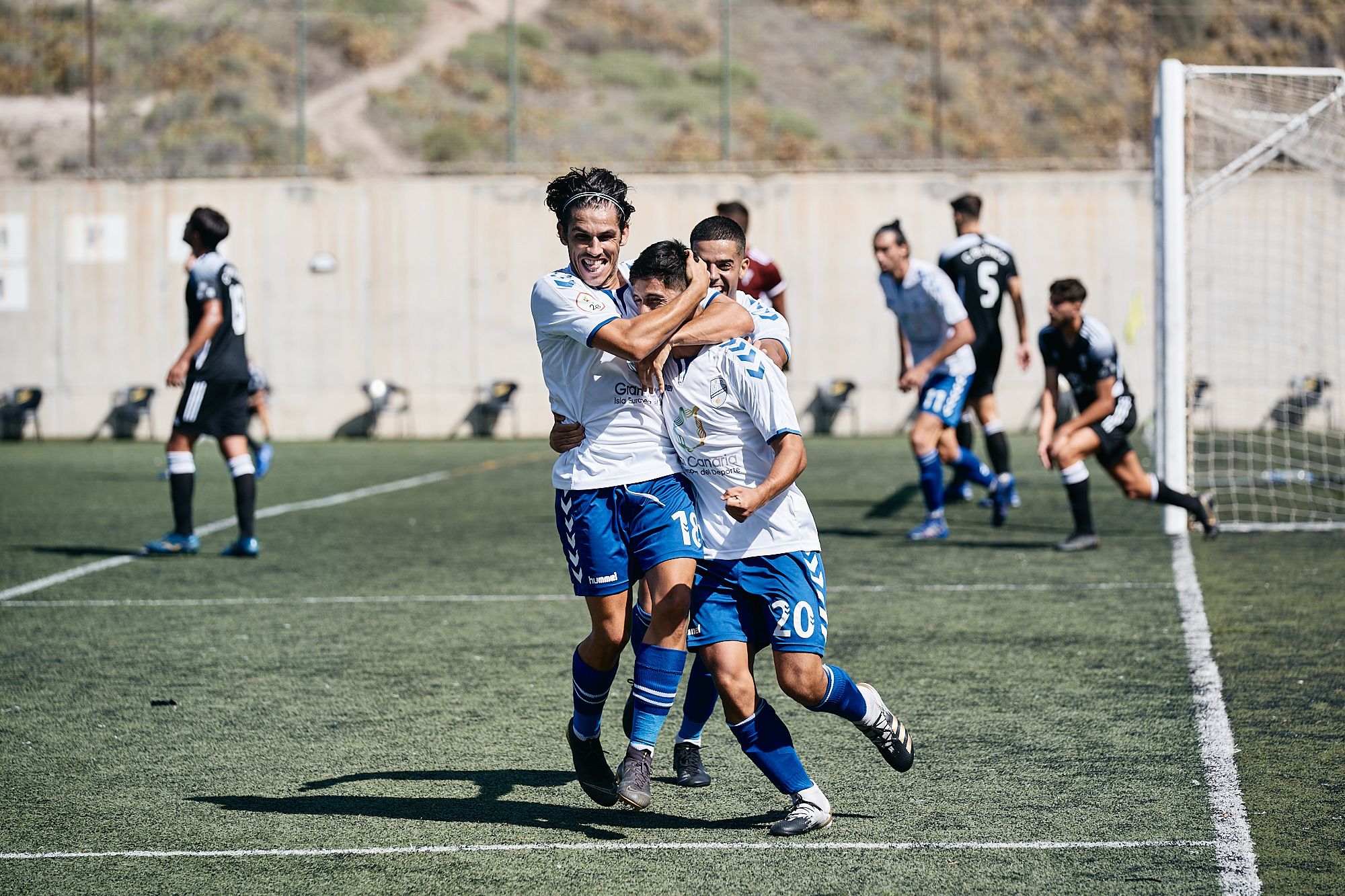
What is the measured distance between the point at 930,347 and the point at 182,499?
4.90 m

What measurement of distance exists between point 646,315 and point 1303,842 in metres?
2.09

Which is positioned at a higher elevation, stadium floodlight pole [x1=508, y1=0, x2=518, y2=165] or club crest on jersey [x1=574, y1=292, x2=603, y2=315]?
stadium floodlight pole [x1=508, y1=0, x2=518, y2=165]

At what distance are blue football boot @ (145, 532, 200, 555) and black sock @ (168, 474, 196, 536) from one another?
6cm

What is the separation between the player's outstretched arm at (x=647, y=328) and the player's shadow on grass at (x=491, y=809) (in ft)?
4.13

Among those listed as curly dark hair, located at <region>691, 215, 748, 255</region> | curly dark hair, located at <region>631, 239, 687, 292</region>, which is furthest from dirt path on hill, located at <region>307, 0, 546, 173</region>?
curly dark hair, located at <region>631, 239, 687, 292</region>

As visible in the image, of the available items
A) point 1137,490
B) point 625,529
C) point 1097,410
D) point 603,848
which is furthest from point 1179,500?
point 603,848

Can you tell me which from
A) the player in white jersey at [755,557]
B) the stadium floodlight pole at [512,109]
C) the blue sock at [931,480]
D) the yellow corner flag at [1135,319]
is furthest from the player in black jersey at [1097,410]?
the stadium floodlight pole at [512,109]

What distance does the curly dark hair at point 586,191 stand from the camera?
405 cm

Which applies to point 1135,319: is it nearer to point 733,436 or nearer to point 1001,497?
point 1001,497

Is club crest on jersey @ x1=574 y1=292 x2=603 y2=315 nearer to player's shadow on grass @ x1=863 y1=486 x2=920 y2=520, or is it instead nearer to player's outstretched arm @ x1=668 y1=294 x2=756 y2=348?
player's outstretched arm @ x1=668 y1=294 x2=756 y2=348

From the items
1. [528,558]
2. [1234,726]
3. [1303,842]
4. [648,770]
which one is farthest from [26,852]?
[528,558]

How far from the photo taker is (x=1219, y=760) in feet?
14.8

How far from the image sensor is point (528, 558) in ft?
30.4

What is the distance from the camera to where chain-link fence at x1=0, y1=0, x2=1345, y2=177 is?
98.7ft
